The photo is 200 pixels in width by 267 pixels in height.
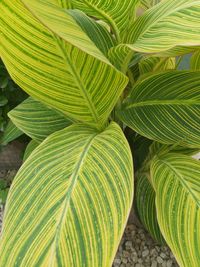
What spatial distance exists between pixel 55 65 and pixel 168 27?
22 centimetres

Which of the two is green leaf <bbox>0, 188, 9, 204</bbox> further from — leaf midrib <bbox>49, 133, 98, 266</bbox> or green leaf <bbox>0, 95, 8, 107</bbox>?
leaf midrib <bbox>49, 133, 98, 266</bbox>

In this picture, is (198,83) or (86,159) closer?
(86,159)

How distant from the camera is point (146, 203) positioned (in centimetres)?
118

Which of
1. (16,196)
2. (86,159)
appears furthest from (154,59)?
(16,196)

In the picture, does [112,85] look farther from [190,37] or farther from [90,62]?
[190,37]

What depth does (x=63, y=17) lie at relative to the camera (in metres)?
0.65

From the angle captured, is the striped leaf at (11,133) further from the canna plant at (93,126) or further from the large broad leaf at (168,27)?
the large broad leaf at (168,27)

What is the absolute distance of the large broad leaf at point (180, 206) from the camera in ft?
2.77

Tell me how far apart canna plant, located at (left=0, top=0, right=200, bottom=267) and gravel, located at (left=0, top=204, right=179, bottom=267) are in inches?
15.3

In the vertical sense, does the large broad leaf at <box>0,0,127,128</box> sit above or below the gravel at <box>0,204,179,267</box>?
above

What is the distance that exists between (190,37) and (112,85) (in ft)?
0.65

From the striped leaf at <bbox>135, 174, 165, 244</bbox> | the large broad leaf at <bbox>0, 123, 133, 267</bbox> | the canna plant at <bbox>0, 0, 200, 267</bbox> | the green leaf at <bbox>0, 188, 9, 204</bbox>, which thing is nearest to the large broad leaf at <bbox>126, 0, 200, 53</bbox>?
the canna plant at <bbox>0, 0, 200, 267</bbox>

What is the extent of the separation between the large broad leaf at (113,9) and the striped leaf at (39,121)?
27 centimetres

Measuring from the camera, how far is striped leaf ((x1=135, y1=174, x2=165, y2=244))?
117 centimetres
